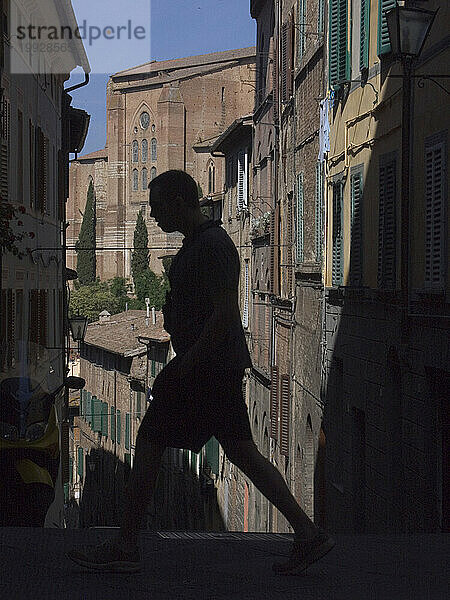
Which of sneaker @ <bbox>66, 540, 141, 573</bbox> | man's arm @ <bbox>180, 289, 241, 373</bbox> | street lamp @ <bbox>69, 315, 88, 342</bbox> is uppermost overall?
man's arm @ <bbox>180, 289, 241, 373</bbox>

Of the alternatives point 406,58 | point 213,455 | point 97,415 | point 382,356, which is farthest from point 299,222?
point 97,415

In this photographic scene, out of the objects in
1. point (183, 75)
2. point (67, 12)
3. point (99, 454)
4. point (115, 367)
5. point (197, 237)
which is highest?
point (183, 75)

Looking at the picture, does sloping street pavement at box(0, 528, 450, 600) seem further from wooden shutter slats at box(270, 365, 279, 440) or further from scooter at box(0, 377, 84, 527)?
wooden shutter slats at box(270, 365, 279, 440)

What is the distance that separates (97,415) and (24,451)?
67.8 ft

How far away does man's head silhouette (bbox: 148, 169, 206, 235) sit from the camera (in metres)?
4.21

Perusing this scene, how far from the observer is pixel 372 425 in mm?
10289

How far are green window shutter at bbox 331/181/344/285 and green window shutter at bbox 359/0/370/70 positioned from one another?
1.60m

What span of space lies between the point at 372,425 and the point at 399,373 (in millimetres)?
856

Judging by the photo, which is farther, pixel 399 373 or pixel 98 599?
pixel 399 373

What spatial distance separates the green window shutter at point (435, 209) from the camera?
26.3 feet

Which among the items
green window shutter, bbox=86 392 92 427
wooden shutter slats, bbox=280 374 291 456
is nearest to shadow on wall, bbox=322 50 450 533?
wooden shutter slats, bbox=280 374 291 456

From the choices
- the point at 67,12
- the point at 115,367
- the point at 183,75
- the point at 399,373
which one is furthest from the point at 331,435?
the point at 183,75

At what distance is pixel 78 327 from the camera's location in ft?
56.6

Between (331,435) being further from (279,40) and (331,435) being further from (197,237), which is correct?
(197,237)
